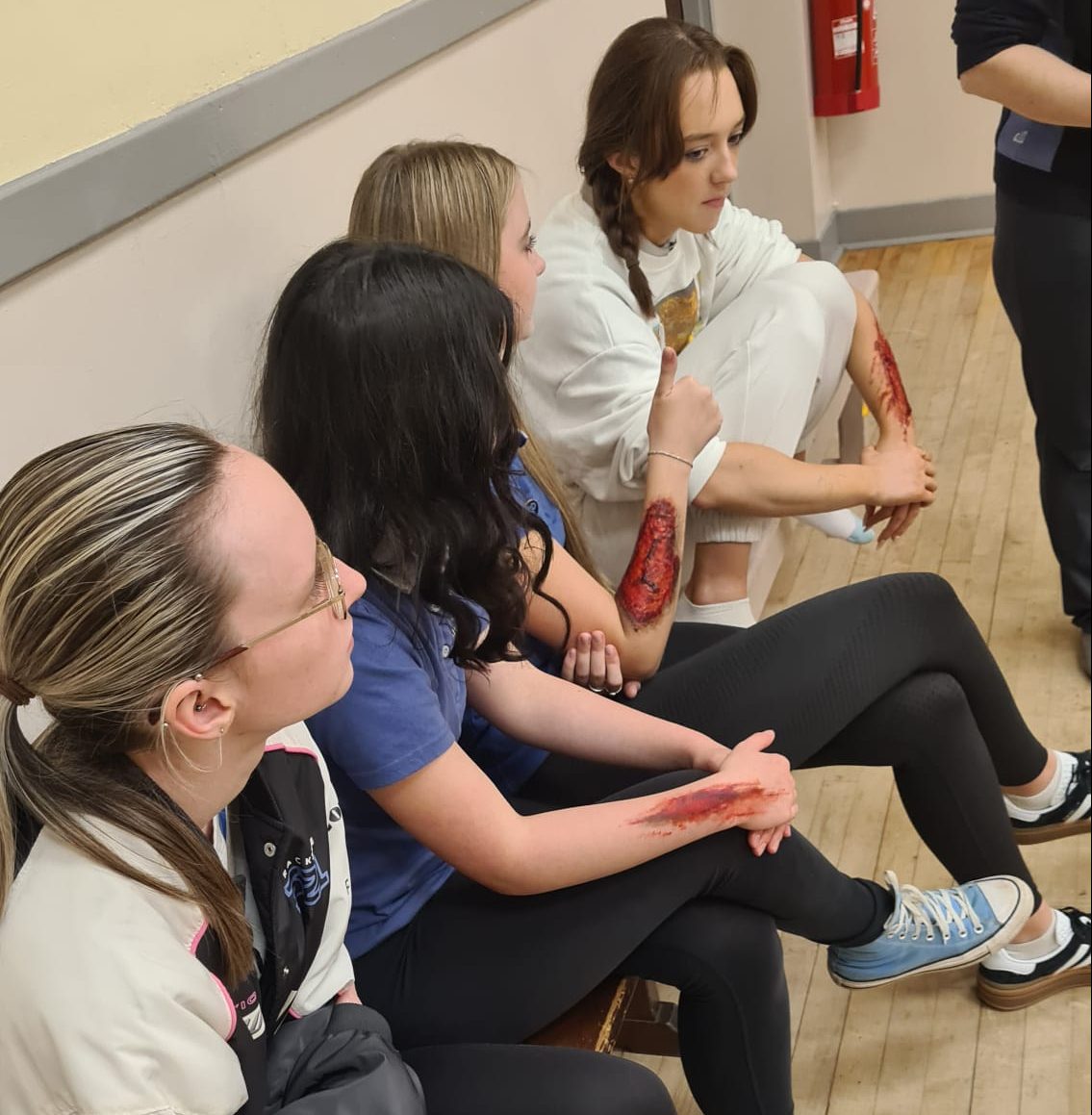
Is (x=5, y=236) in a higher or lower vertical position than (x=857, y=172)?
higher

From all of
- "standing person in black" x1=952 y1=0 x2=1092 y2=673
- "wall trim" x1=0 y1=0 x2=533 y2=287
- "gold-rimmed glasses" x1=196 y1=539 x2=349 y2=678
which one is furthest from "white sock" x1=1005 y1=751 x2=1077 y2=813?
"wall trim" x1=0 y1=0 x2=533 y2=287

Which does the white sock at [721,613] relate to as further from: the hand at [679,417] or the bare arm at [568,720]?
the bare arm at [568,720]

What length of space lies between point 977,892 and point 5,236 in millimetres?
930

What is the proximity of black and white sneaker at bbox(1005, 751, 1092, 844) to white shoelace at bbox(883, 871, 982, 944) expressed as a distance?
19cm

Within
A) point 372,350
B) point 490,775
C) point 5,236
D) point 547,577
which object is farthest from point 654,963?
point 5,236

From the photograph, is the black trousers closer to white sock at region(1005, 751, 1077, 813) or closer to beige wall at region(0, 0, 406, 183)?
white sock at region(1005, 751, 1077, 813)

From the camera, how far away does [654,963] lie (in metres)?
0.92

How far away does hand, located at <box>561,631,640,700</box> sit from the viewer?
3.77 feet

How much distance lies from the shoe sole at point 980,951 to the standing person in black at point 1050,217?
545 mm

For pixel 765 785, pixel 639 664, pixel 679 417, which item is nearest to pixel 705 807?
pixel 765 785

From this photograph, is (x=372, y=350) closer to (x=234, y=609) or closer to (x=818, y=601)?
(x=234, y=609)

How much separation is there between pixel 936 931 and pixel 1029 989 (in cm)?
15

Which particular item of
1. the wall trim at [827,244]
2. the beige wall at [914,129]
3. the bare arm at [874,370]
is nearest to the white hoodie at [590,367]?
the bare arm at [874,370]

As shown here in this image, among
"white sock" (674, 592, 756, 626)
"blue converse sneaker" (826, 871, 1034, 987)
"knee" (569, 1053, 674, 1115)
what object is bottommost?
"blue converse sneaker" (826, 871, 1034, 987)
